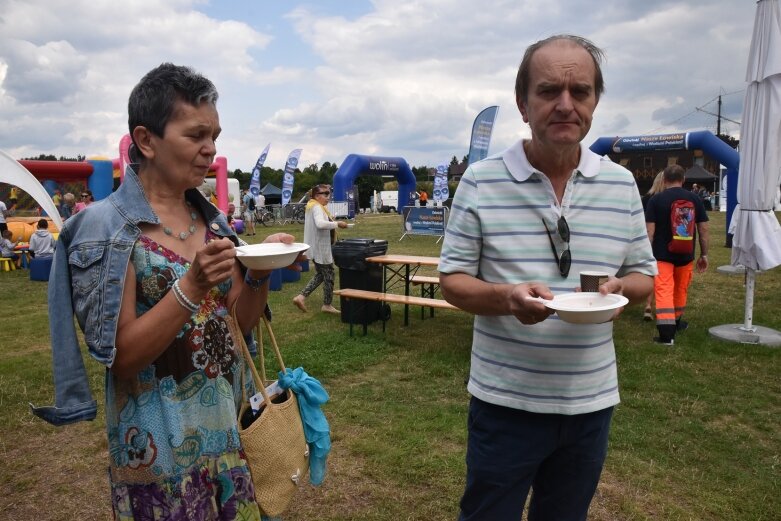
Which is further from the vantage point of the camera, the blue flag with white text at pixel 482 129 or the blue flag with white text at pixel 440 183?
the blue flag with white text at pixel 440 183

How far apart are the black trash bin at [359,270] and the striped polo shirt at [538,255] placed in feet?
17.3

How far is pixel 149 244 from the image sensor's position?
1.52 m

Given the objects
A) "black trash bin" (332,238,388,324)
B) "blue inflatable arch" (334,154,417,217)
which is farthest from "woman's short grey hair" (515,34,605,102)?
"blue inflatable arch" (334,154,417,217)

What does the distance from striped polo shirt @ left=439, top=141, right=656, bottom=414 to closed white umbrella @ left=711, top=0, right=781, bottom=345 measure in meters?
5.33

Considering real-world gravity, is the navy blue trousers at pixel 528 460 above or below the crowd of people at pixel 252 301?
below

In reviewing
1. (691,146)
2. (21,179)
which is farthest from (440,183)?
(21,179)

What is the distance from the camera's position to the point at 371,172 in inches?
829

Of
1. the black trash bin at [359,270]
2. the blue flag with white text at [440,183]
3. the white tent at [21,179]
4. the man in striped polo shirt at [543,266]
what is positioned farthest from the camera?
the blue flag with white text at [440,183]

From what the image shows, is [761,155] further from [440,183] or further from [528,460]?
[440,183]

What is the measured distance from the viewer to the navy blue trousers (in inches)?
65.8

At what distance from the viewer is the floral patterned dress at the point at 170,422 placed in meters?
1.51

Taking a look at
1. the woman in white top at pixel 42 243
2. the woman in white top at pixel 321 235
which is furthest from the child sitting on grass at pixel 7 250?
the woman in white top at pixel 321 235

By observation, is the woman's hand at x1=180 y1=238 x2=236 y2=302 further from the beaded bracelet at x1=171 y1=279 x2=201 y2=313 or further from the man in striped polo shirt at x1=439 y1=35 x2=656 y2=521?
the man in striped polo shirt at x1=439 y1=35 x2=656 y2=521

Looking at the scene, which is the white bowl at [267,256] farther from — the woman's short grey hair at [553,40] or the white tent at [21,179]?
the white tent at [21,179]
